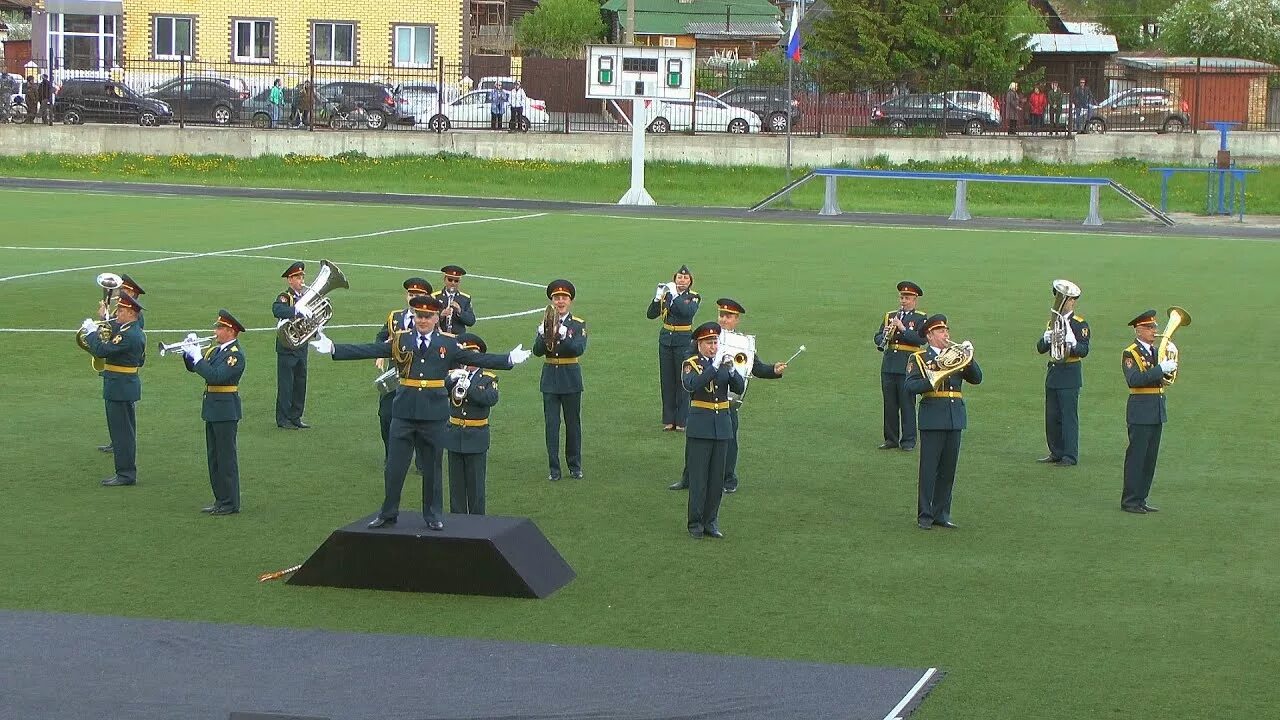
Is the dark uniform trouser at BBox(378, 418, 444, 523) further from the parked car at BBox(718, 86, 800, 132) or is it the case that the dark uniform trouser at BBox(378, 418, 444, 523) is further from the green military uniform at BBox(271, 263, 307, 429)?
the parked car at BBox(718, 86, 800, 132)

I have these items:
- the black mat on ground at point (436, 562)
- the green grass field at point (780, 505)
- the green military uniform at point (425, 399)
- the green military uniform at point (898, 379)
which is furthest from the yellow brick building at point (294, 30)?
the black mat on ground at point (436, 562)

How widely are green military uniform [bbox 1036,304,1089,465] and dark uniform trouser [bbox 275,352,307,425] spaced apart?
22.3 ft

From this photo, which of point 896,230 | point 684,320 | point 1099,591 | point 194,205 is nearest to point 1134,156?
point 896,230

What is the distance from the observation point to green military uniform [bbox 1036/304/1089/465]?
15.5 m

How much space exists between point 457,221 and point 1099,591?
27.2 meters

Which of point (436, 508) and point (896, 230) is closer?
point (436, 508)

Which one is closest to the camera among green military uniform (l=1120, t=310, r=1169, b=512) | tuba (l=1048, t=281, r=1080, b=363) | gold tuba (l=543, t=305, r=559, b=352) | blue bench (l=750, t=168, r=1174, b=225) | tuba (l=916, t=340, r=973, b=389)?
tuba (l=916, t=340, r=973, b=389)

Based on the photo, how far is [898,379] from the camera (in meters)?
16.2

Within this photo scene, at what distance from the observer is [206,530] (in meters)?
12.9

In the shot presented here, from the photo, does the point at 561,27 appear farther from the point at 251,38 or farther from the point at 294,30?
the point at 251,38

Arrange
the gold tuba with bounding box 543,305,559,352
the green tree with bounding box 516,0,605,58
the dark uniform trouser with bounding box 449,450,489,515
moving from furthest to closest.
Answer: the green tree with bounding box 516,0,605,58 → the gold tuba with bounding box 543,305,559,352 → the dark uniform trouser with bounding box 449,450,489,515

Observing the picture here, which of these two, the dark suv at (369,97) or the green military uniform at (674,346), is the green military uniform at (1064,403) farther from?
the dark suv at (369,97)

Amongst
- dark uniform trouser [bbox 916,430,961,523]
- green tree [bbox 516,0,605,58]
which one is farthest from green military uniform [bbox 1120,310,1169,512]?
green tree [bbox 516,0,605,58]

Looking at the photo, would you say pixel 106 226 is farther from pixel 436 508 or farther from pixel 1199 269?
pixel 436 508
